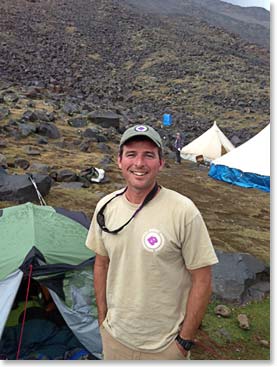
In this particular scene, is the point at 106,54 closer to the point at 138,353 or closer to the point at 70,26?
the point at 70,26

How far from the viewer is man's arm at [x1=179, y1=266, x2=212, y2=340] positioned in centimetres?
268

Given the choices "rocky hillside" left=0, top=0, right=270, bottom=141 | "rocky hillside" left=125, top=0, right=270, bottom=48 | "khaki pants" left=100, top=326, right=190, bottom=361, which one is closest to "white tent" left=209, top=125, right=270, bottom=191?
Answer: "rocky hillside" left=0, top=0, right=270, bottom=141

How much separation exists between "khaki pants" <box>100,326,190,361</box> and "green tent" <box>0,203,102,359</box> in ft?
6.67

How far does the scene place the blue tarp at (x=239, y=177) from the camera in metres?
15.8

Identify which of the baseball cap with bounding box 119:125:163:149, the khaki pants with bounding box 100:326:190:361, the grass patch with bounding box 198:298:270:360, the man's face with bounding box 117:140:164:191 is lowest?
the grass patch with bounding box 198:298:270:360

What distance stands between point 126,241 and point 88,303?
2750mm

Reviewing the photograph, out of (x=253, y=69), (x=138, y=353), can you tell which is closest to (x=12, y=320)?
(x=138, y=353)

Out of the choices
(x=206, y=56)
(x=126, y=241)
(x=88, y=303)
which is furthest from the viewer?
(x=206, y=56)

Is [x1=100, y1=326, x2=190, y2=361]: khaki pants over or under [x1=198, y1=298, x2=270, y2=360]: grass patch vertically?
over

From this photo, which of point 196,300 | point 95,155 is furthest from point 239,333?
point 95,155

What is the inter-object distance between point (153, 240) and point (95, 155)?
1403cm

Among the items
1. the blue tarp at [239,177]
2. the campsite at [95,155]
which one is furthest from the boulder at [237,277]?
the blue tarp at [239,177]

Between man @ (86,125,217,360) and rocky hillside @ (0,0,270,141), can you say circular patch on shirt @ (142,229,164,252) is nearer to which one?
man @ (86,125,217,360)

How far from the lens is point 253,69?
47.7 meters
